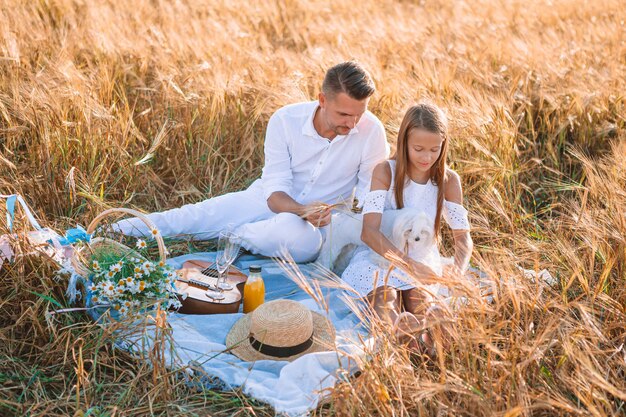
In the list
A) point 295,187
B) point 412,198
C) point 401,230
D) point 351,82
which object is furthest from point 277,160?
point 401,230

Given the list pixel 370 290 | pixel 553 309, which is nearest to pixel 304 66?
pixel 370 290

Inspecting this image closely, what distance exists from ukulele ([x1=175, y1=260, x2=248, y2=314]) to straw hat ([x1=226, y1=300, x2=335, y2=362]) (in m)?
0.36

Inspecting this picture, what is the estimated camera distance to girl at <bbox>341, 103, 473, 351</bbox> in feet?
11.0

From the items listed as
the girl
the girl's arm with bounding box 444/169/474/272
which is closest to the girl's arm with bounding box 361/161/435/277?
the girl

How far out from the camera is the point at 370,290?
338 centimetres

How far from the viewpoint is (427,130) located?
3.35m

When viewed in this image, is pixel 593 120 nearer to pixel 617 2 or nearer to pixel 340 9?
pixel 340 9

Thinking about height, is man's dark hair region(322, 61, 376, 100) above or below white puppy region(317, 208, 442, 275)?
above

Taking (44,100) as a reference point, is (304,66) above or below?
below

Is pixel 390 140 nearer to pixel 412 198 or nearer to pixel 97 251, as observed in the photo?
pixel 412 198

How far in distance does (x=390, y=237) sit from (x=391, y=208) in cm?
22

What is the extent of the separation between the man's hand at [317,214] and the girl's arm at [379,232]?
26cm

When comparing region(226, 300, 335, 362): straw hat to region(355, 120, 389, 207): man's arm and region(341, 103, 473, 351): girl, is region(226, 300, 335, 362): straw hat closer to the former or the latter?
region(341, 103, 473, 351): girl

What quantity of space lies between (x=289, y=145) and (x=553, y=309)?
6.01 ft
